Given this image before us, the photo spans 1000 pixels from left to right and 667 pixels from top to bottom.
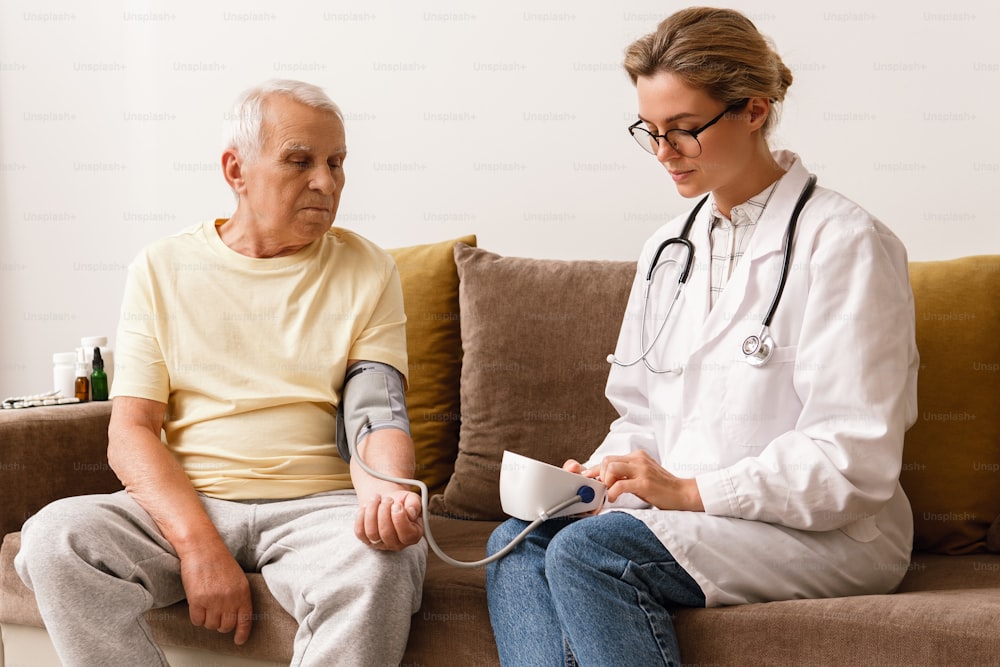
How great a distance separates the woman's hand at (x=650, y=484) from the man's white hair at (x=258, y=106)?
0.86m

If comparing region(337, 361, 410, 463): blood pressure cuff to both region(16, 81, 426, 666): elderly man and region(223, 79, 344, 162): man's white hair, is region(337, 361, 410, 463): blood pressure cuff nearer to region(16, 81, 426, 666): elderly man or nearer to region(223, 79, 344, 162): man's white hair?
region(16, 81, 426, 666): elderly man

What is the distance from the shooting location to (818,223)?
1.64 m

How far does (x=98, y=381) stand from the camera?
2371mm

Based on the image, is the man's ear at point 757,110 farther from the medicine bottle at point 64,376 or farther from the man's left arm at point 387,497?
the medicine bottle at point 64,376

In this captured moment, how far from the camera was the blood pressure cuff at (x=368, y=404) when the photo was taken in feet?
5.98

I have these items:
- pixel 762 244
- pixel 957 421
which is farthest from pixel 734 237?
pixel 957 421

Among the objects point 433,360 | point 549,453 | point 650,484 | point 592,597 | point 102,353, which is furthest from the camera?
point 102,353

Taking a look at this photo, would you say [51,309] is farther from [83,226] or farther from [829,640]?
[829,640]

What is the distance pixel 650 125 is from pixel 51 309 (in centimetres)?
222

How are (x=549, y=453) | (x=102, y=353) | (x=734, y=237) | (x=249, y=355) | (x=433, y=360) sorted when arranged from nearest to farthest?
(x=734, y=237) → (x=249, y=355) → (x=549, y=453) → (x=433, y=360) → (x=102, y=353)

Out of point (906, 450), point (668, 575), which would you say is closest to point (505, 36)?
point (906, 450)

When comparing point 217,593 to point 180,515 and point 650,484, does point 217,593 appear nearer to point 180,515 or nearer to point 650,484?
point 180,515

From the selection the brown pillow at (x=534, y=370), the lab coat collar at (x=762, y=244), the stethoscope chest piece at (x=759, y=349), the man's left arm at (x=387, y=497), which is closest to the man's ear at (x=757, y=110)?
the lab coat collar at (x=762, y=244)

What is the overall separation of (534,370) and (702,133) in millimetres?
723
